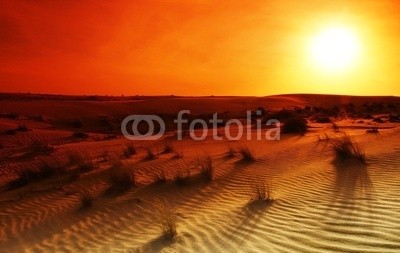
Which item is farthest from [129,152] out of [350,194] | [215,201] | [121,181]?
[350,194]

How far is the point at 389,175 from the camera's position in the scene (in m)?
7.28

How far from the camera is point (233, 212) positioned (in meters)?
6.12

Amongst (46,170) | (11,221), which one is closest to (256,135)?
(46,170)

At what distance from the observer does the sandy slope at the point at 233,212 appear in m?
4.85

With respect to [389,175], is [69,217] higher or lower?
lower

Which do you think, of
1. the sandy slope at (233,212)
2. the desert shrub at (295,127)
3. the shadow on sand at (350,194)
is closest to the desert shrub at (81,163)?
the sandy slope at (233,212)

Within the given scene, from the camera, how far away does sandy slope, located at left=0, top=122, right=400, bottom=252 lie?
485 centimetres

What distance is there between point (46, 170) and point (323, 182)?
668 cm

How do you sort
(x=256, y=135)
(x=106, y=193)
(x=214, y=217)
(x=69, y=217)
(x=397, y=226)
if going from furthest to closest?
(x=256, y=135)
(x=106, y=193)
(x=69, y=217)
(x=214, y=217)
(x=397, y=226)

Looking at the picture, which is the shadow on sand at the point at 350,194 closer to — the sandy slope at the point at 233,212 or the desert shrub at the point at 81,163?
the sandy slope at the point at 233,212

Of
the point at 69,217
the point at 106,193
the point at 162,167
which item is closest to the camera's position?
the point at 69,217

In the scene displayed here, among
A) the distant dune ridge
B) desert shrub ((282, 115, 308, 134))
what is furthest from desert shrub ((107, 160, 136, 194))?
desert shrub ((282, 115, 308, 134))

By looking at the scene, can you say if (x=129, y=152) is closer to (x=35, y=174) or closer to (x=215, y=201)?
(x=35, y=174)

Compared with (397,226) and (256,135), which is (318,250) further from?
(256,135)
